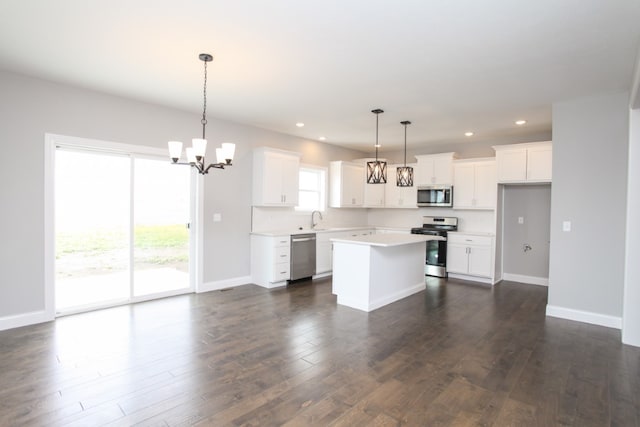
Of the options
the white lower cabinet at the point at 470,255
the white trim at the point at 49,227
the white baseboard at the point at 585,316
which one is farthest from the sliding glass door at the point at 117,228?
the white baseboard at the point at 585,316

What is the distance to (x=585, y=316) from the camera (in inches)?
165

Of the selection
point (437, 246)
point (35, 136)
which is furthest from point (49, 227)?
point (437, 246)

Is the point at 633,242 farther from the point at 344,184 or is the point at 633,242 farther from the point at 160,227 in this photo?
the point at 160,227

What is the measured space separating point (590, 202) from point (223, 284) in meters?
5.18

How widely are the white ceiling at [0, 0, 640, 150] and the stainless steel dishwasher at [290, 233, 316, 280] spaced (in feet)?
7.43

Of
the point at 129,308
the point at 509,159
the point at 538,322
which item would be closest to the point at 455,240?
the point at 509,159

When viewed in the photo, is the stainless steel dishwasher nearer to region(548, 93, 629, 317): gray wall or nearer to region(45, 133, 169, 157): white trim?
region(45, 133, 169, 157): white trim

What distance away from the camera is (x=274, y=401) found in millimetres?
2402

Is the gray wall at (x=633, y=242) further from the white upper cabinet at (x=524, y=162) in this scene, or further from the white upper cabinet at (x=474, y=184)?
the white upper cabinet at (x=474, y=184)

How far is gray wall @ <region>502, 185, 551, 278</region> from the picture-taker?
6145 mm

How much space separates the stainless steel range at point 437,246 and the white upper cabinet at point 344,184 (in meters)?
1.48

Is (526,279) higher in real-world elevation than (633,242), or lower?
lower

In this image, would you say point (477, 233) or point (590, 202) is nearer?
point (590, 202)

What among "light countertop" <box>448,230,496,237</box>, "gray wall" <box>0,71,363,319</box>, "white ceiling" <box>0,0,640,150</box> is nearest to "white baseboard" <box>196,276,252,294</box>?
"gray wall" <box>0,71,363,319</box>
